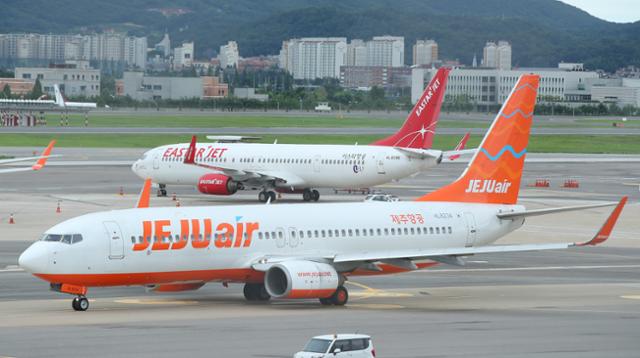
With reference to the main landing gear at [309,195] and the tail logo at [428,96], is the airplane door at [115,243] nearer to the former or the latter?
the main landing gear at [309,195]

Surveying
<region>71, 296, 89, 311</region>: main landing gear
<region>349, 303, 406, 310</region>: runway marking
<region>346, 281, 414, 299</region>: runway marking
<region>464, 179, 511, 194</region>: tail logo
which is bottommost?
<region>346, 281, 414, 299</region>: runway marking

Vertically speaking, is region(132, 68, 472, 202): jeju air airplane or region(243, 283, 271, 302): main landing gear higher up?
region(132, 68, 472, 202): jeju air airplane

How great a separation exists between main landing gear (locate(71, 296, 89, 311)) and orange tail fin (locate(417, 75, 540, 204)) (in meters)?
13.6

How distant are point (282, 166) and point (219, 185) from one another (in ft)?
14.3

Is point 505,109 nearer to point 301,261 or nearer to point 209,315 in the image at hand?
point 301,261

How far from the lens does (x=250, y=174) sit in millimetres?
78250

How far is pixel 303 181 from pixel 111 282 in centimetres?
4327

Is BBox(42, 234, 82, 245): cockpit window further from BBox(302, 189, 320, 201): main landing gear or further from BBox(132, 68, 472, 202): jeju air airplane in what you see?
BBox(302, 189, 320, 201): main landing gear

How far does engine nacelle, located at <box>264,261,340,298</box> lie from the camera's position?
38.0 meters

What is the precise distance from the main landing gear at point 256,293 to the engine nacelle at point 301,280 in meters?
1.81

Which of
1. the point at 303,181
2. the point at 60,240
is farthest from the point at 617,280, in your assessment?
the point at 303,181

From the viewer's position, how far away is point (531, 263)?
5256 centimetres

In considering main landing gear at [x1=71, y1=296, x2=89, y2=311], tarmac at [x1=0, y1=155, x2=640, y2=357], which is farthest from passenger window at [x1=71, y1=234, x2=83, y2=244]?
tarmac at [x1=0, y1=155, x2=640, y2=357]

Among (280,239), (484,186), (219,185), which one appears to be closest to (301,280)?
(280,239)
